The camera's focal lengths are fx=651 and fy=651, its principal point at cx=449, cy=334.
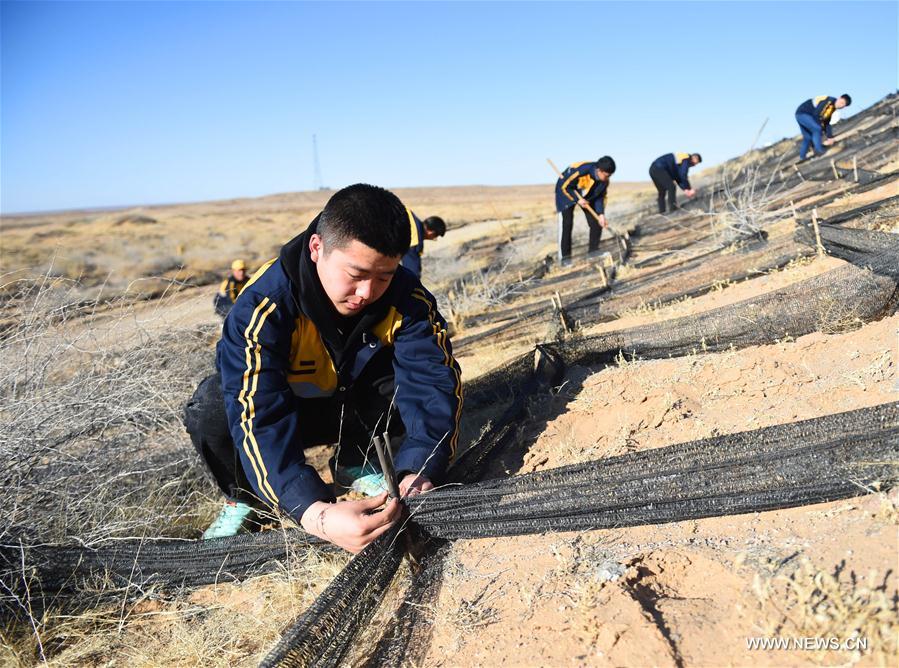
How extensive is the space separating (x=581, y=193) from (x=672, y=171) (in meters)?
3.89

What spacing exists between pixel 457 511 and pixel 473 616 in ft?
1.28

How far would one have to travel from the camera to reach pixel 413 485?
2.23 metres

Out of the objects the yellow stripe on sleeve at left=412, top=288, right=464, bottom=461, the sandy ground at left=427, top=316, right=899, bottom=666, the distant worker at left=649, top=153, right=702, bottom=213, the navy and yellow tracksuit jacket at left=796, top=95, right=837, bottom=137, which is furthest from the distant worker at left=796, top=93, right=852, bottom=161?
the yellow stripe on sleeve at left=412, top=288, right=464, bottom=461

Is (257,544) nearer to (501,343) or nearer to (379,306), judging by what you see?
(379,306)

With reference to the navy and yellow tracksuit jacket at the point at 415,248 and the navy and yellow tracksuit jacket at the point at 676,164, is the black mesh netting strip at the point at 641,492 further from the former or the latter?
the navy and yellow tracksuit jacket at the point at 676,164

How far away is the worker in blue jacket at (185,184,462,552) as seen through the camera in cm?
215

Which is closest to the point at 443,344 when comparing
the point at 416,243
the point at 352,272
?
the point at 352,272

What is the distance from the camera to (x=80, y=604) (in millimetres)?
2445

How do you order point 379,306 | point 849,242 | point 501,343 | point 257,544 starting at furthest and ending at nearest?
point 501,343 → point 849,242 → point 379,306 → point 257,544

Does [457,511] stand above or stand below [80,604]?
above

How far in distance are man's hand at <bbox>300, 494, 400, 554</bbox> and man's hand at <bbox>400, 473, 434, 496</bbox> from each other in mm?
128

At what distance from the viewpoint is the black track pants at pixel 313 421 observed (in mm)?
2703

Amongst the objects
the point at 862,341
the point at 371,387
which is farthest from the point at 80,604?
the point at 862,341

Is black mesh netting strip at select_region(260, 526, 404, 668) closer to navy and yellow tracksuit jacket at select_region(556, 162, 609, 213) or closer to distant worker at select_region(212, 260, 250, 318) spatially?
distant worker at select_region(212, 260, 250, 318)
